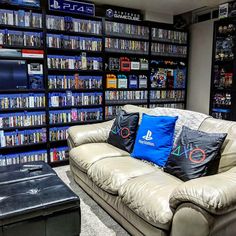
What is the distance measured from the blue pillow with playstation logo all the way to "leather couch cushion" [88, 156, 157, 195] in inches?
3.7

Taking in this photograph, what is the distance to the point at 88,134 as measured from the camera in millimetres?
2873

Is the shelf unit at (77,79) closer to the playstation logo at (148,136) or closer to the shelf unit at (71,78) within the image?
the shelf unit at (71,78)

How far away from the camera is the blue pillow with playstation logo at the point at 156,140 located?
7.34ft

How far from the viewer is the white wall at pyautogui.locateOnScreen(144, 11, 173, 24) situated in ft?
13.4

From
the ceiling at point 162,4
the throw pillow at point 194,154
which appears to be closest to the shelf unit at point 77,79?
the ceiling at point 162,4

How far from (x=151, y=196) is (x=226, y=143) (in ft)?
2.38

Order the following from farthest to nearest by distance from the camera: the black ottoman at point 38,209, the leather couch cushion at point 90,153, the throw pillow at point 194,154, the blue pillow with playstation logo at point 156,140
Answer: the leather couch cushion at point 90,153 < the blue pillow with playstation logo at point 156,140 < the throw pillow at point 194,154 < the black ottoman at point 38,209

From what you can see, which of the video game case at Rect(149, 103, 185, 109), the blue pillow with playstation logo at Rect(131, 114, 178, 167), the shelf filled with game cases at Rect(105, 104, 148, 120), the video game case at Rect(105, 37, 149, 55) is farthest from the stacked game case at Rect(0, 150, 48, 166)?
the video game case at Rect(149, 103, 185, 109)

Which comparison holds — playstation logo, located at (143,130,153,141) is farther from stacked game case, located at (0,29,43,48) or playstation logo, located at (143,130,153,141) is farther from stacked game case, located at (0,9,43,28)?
stacked game case, located at (0,9,43,28)

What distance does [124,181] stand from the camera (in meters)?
1.93

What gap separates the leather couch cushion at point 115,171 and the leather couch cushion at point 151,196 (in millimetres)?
86

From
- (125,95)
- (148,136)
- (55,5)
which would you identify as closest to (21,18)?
(55,5)

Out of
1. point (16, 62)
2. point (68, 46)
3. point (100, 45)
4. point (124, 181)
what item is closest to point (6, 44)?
point (16, 62)

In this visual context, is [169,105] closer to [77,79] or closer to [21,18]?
[77,79]
